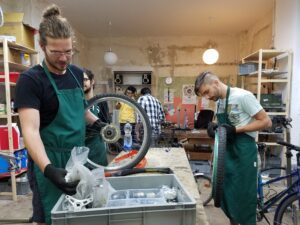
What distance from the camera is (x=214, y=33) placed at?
6.34 meters

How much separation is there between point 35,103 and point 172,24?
199 inches

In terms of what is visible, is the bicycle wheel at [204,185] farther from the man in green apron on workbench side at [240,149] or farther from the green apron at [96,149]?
the green apron at [96,149]

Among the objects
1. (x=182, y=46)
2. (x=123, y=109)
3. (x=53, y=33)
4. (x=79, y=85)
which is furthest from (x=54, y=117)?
(x=182, y=46)

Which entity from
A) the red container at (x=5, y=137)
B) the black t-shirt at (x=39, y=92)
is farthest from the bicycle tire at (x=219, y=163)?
the red container at (x=5, y=137)

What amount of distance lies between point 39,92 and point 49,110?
86 millimetres

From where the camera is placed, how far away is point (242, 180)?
177 centimetres

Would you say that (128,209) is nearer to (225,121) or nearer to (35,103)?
(35,103)

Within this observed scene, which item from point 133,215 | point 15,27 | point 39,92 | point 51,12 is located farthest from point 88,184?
point 15,27

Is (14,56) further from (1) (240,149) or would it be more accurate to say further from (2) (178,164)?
(1) (240,149)

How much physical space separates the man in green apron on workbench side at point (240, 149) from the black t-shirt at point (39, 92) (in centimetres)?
120

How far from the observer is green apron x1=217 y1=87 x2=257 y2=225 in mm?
1761

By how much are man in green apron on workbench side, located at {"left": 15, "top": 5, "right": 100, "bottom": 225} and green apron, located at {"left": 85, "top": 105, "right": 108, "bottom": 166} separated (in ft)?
1.93

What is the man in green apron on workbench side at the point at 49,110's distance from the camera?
0.94m

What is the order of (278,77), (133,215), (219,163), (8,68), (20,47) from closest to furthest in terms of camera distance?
(133,215) < (219,163) < (8,68) < (20,47) < (278,77)
